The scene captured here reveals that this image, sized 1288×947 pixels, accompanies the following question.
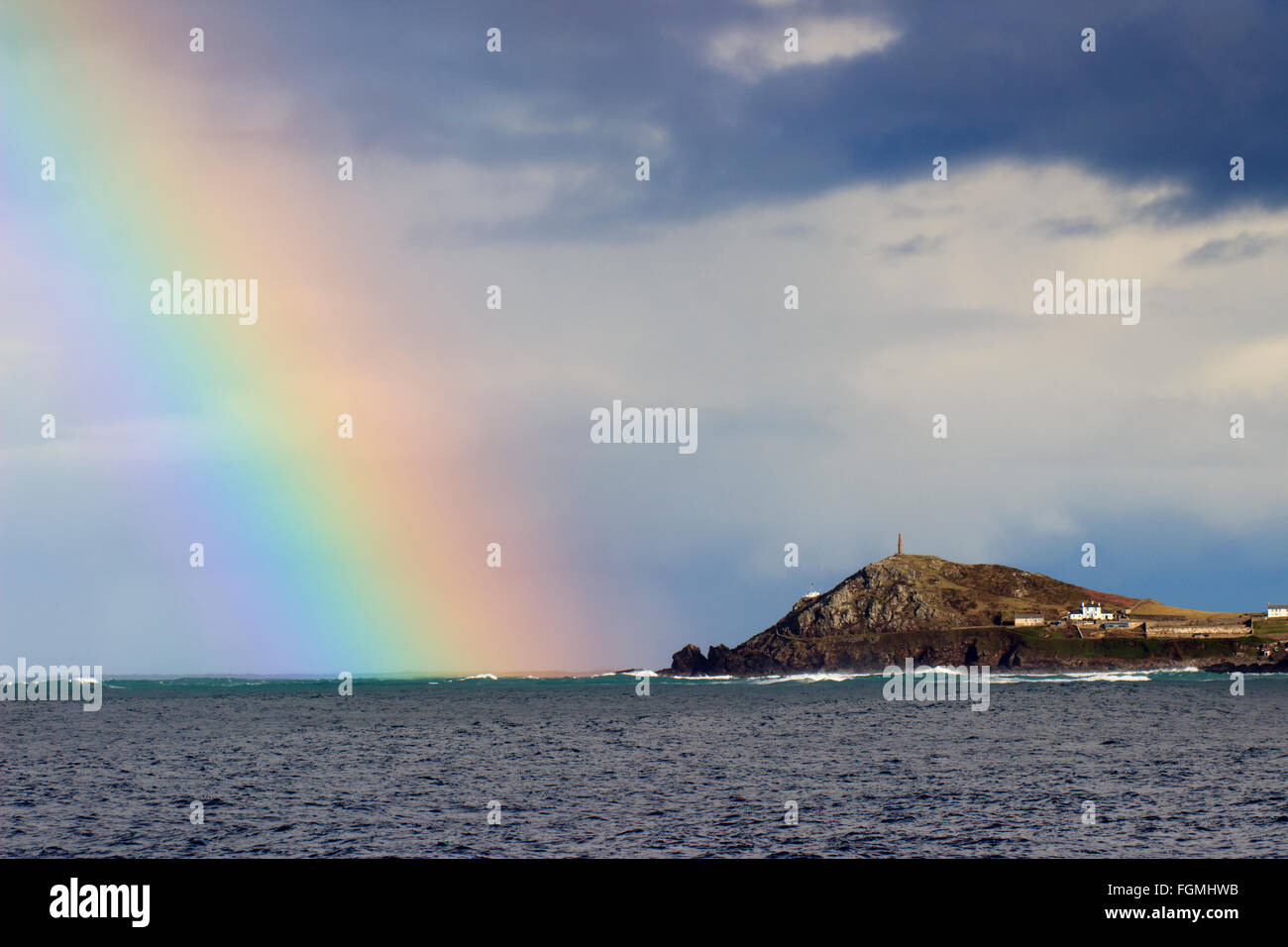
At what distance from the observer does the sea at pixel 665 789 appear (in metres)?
41.9

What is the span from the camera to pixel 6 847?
4241 cm

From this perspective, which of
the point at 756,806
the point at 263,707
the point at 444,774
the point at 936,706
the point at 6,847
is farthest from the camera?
the point at 263,707

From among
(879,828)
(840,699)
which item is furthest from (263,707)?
(879,828)

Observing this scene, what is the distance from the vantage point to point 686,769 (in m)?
67.5

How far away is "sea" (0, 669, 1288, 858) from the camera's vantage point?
4194 centimetres

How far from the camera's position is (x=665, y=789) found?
5797cm

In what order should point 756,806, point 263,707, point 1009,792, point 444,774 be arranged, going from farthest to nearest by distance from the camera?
point 263,707
point 444,774
point 1009,792
point 756,806
